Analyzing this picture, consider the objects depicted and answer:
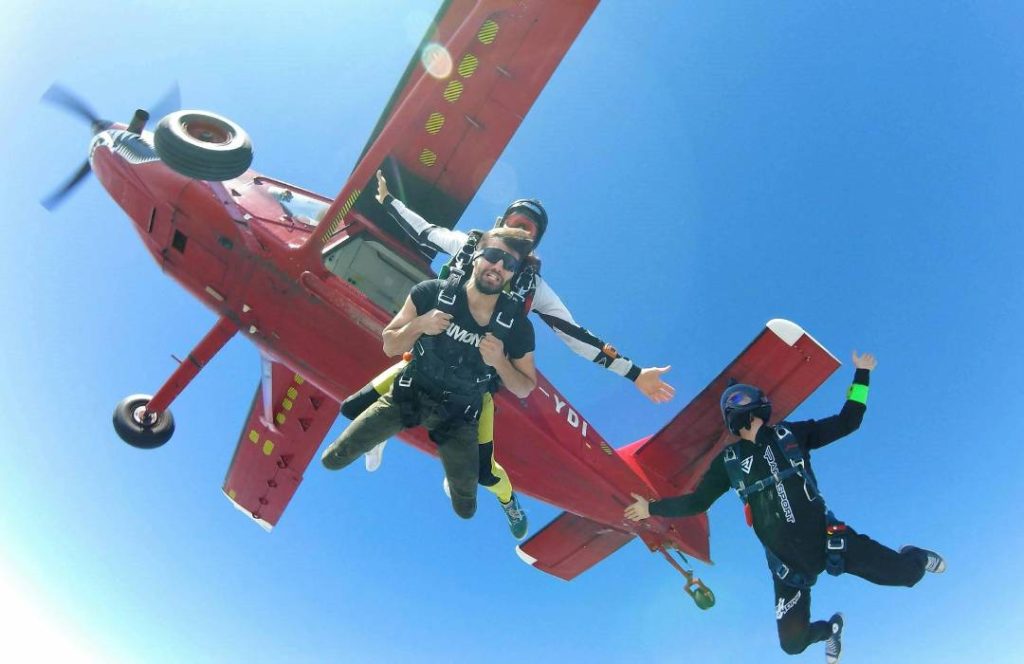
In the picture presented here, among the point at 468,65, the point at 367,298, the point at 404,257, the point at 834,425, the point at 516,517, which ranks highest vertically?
the point at 468,65

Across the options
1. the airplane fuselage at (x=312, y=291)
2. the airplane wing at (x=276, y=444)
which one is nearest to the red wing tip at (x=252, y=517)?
the airplane wing at (x=276, y=444)

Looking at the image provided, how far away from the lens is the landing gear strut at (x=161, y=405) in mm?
7590

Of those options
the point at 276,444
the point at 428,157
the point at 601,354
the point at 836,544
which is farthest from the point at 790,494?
the point at 276,444

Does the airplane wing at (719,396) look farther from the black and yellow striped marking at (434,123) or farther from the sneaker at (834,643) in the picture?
the black and yellow striped marking at (434,123)

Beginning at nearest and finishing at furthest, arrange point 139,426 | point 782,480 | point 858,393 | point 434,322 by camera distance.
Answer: point 434,322, point 782,480, point 858,393, point 139,426

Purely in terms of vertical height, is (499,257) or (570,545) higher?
(499,257)

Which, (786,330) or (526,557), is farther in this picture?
(526,557)

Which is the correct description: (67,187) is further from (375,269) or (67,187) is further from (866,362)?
(866,362)

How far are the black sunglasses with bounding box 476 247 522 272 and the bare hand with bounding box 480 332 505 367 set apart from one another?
0.46 m

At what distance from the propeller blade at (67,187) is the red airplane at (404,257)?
0.02 m

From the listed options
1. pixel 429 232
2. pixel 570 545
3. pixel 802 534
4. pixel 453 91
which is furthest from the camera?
pixel 570 545

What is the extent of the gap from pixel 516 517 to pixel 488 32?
5.42 metres

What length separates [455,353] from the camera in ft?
13.4

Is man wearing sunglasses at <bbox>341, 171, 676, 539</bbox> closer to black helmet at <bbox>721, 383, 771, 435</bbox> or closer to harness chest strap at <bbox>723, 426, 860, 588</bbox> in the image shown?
black helmet at <bbox>721, 383, 771, 435</bbox>
